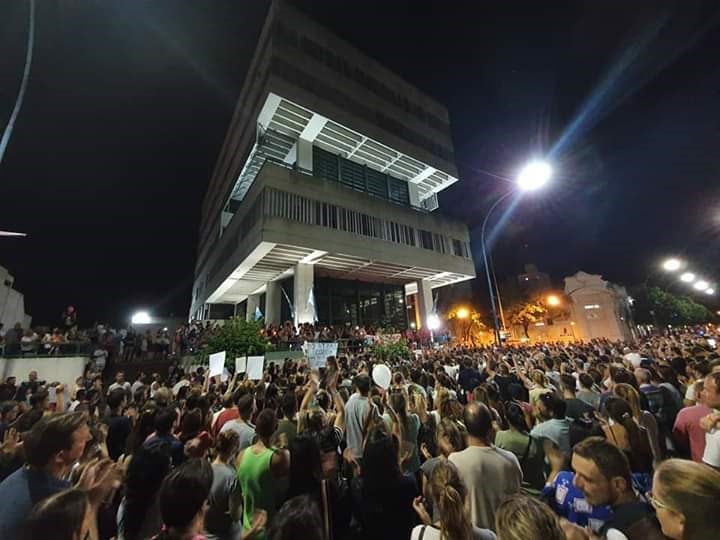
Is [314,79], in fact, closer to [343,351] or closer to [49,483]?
[343,351]

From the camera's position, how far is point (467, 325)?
45.7 metres

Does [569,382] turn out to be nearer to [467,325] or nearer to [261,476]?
[261,476]

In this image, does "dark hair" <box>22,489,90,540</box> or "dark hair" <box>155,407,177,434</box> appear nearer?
"dark hair" <box>22,489,90,540</box>

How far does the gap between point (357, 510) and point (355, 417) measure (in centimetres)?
158

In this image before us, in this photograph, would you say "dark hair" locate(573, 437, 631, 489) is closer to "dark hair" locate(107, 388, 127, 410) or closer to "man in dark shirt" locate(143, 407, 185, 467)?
"man in dark shirt" locate(143, 407, 185, 467)

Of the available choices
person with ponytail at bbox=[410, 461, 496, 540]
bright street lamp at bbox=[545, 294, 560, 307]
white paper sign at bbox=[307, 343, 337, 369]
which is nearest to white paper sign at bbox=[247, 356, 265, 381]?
white paper sign at bbox=[307, 343, 337, 369]

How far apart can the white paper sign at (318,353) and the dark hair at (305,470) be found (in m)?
7.13

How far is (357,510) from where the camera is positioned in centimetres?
277

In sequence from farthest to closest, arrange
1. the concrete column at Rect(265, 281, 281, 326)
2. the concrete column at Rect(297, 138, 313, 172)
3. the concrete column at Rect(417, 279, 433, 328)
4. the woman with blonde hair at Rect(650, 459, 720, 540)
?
the concrete column at Rect(417, 279, 433, 328), the concrete column at Rect(265, 281, 281, 326), the concrete column at Rect(297, 138, 313, 172), the woman with blonde hair at Rect(650, 459, 720, 540)

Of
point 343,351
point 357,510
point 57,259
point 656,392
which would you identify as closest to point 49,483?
point 357,510

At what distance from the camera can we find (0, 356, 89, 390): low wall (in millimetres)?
12297

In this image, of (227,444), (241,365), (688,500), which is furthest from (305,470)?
(241,365)

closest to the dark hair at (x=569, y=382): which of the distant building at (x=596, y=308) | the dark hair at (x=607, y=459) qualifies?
the dark hair at (x=607, y=459)

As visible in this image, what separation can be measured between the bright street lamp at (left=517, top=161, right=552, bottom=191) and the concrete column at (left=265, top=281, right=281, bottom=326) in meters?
19.5
